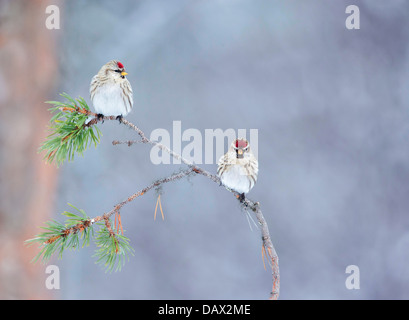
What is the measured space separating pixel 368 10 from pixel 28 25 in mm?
1180

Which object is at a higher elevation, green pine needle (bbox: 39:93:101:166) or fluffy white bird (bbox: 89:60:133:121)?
fluffy white bird (bbox: 89:60:133:121)

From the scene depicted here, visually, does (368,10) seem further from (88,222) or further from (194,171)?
(88,222)

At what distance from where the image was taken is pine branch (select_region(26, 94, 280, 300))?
928mm

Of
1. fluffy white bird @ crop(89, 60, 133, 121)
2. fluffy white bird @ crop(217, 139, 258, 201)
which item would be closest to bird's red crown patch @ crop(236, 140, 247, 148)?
fluffy white bird @ crop(217, 139, 258, 201)

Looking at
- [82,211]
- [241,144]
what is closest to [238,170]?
[241,144]

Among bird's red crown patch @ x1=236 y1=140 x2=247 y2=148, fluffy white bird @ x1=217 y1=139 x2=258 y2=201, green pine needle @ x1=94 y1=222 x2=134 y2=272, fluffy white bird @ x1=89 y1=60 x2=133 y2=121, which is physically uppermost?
fluffy white bird @ x1=89 y1=60 x2=133 y2=121

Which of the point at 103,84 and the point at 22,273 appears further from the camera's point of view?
the point at 22,273

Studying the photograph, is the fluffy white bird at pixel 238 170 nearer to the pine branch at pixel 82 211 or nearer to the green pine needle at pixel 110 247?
the pine branch at pixel 82 211

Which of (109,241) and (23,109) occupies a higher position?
(23,109)

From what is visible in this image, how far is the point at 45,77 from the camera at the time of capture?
5.05 feet

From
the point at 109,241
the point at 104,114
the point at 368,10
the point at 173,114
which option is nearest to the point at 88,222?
the point at 109,241

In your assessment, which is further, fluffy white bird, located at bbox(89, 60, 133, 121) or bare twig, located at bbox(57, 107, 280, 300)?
fluffy white bird, located at bbox(89, 60, 133, 121)

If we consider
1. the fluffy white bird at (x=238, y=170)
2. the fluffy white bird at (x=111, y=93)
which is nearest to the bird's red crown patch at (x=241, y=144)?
the fluffy white bird at (x=238, y=170)

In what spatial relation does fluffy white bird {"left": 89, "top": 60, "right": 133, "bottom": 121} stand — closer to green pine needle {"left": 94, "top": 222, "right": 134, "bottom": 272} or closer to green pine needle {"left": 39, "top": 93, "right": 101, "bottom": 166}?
green pine needle {"left": 39, "top": 93, "right": 101, "bottom": 166}
